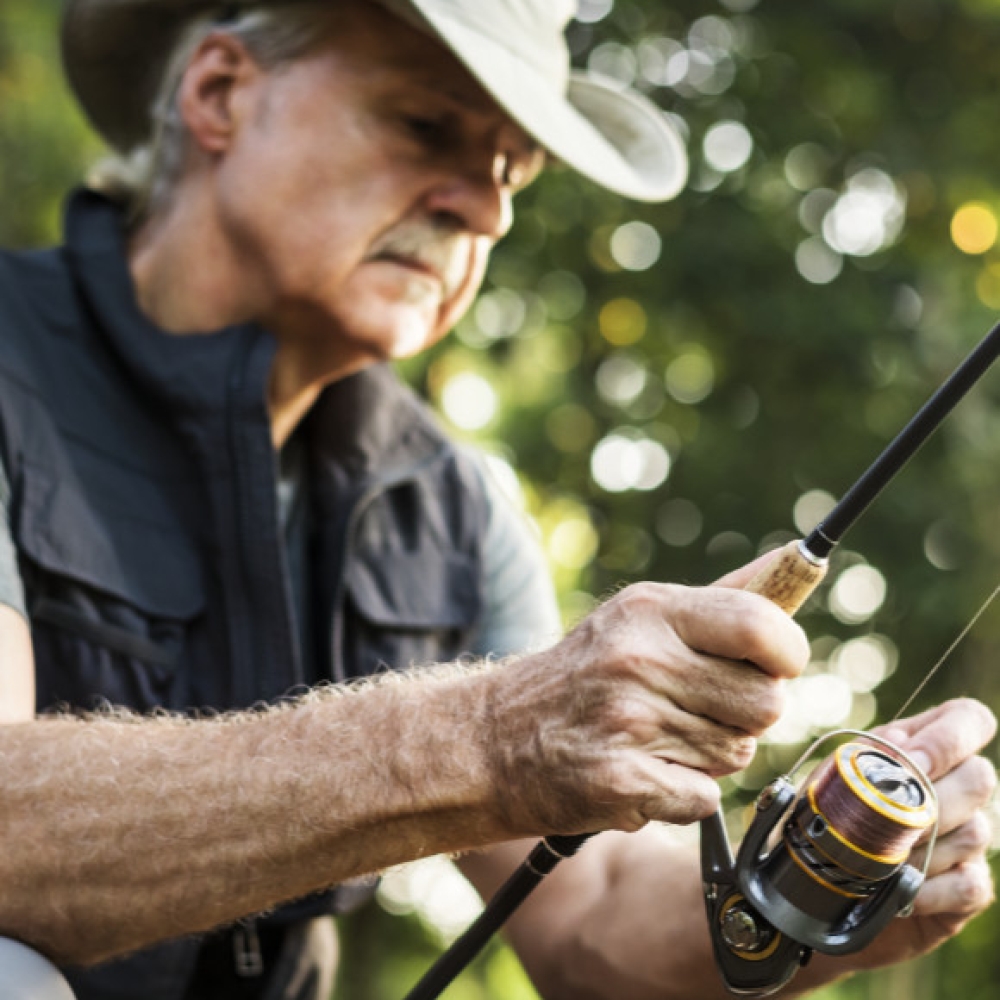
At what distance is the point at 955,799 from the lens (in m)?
1.91

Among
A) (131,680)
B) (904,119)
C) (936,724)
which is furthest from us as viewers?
(904,119)

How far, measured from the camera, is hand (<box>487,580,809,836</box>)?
5.09ft

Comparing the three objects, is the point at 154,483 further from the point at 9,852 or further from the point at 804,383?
the point at 804,383

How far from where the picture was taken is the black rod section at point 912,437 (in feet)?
5.08

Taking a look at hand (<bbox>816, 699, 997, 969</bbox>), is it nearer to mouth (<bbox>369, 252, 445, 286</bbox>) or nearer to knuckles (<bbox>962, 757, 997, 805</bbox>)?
knuckles (<bbox>962, 757, 997, 805</bbox>)

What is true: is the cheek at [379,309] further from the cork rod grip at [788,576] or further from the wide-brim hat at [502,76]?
the cork rod grip at [788,576]

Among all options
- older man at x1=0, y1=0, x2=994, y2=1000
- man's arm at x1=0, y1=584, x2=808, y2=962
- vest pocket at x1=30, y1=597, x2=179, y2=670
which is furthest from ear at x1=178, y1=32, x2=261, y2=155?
man's arm at x1=0, y1=584, x2=808, y2=962

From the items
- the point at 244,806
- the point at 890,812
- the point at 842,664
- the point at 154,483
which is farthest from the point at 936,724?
the point at 842,664

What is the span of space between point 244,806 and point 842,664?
5.91 meters

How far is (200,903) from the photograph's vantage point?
5.90 ft

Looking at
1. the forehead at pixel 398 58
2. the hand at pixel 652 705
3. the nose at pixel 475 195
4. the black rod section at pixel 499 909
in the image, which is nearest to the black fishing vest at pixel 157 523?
the nose at pixel 475 195

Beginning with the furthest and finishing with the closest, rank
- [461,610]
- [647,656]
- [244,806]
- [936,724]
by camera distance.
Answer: [461,610], [936,724], [244,806], [647,656]

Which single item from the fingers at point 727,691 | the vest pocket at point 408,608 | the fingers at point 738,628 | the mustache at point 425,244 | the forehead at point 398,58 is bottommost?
the vest pocket at point 408,608

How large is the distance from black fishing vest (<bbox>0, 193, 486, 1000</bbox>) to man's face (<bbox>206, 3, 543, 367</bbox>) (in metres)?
0.15
